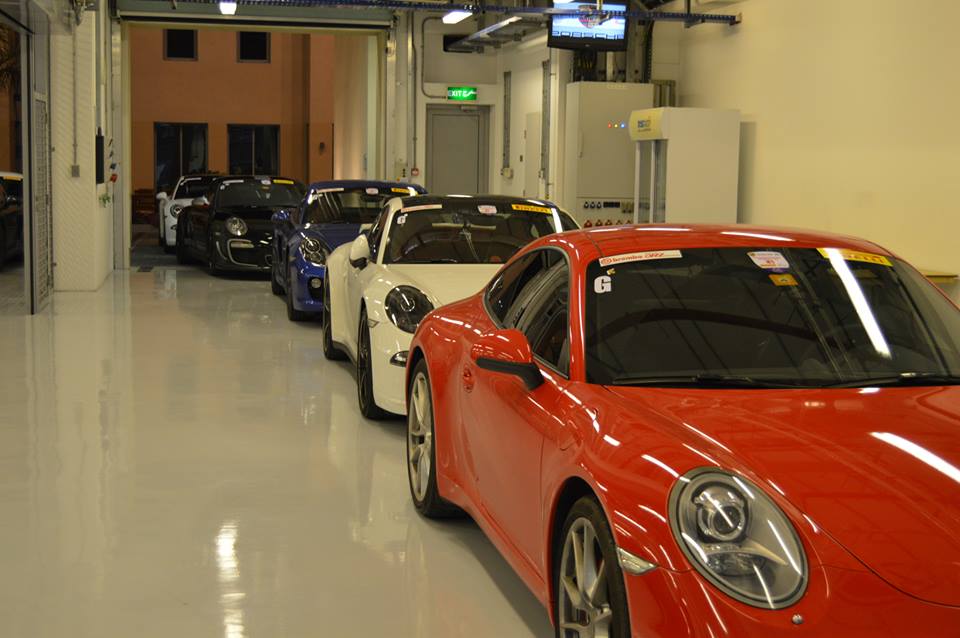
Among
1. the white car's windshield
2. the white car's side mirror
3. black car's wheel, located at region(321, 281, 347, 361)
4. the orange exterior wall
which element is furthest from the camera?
the orange exterior wall

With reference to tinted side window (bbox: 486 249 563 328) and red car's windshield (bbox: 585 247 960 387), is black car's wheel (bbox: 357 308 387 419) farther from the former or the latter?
red car's windshield (bbox: 585 247 960 387)

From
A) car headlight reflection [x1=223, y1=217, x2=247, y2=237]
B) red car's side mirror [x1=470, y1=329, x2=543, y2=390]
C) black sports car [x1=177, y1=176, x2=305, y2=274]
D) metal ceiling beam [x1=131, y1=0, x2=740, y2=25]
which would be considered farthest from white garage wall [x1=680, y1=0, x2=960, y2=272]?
red car's side mirror [x1=470, y1=329, x2=543, y2=390]

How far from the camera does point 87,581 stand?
428 centimetres

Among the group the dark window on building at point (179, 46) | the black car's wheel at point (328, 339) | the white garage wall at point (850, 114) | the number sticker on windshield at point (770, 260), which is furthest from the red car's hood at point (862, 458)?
the dark window on building at point (179, 46)

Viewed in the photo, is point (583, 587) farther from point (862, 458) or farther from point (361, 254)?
point (361, 254)

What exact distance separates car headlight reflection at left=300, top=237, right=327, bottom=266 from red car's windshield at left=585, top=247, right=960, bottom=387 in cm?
741

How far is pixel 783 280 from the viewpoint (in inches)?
151

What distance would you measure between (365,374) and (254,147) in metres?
28.5

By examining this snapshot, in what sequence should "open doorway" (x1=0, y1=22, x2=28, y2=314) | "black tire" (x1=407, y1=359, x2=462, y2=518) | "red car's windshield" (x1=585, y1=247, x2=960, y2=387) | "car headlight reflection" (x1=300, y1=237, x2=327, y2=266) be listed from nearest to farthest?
"red car's windshield" (x1=585, y1=247, x2=960, y2=387) → "black tire" (x1=407, y1=359, x2=462, y2=518) → "car headlight reflection" (x1=300, y1=237, x2=327, y2=266) → "open doorway" (x1=0, y1=22, x2=28, y2=314)

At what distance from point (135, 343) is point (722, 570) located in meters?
8.39

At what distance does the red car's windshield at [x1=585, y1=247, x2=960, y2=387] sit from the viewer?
3.53 metres

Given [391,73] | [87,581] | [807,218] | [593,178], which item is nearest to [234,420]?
[87,581]

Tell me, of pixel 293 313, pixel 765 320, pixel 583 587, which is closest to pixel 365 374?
pixel 765 320

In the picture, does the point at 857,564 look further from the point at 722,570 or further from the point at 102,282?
the point at 102,282
